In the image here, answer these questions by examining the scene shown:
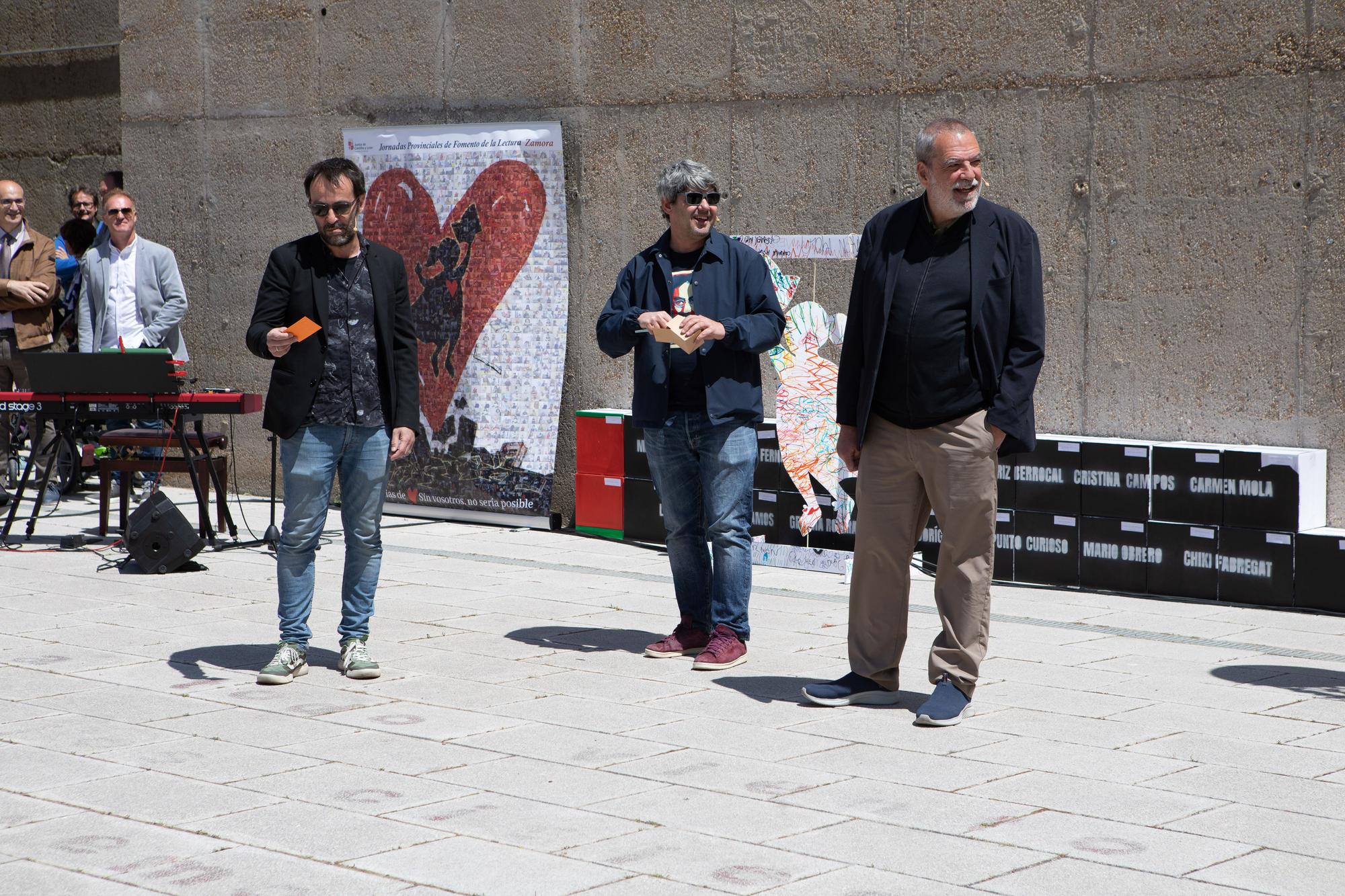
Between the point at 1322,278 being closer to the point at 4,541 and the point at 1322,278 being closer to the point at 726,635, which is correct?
the point at 726,635

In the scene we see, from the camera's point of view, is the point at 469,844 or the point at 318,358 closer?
the point at 469,844

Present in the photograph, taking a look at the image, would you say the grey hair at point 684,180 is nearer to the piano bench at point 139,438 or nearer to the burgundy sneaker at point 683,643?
the burgundy sneaker at point 683,643

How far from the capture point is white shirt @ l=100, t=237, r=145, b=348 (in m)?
10.4

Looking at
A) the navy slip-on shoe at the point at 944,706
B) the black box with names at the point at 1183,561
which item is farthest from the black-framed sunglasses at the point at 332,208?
the black box with names at the point at 1183,561

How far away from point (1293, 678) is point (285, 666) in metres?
3.83

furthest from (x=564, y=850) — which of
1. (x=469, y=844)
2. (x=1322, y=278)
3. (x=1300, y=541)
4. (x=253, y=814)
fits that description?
(x=1322, y=278)

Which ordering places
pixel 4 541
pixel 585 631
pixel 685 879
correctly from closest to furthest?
pixel 685 879 < pixel 585 631 < pixel 4 541

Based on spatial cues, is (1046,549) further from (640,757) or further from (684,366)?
(640,757)

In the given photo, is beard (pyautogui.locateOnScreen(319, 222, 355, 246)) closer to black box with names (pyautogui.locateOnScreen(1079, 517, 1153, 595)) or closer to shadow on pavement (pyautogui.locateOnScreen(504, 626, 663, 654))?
shadow on pavement (pyautogui.locateOnScreen(504, 626, 663, 654))

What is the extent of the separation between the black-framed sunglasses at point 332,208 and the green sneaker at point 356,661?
161 centimetres

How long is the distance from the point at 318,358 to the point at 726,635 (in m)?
1.90

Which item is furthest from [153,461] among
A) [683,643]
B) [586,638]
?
[683,643]

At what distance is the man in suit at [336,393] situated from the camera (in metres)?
5.99

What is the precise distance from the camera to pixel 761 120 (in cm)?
957
